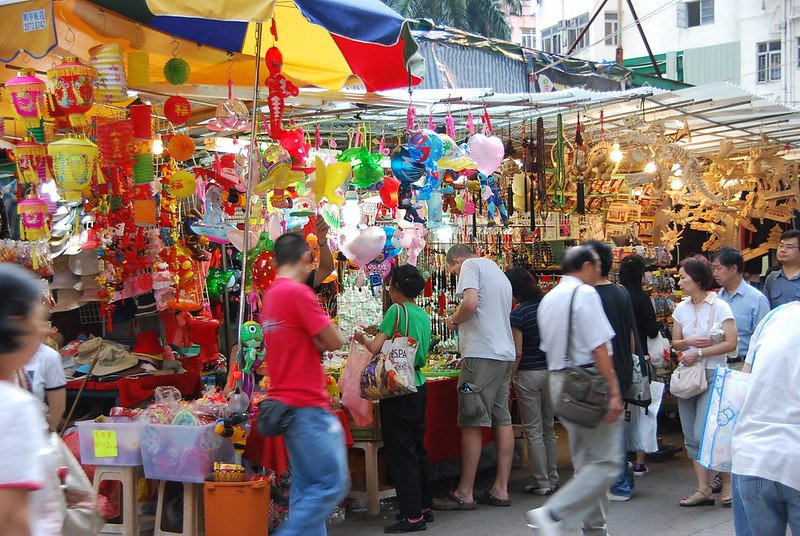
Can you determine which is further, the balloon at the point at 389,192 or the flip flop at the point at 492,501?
the balloon at the point at 389,192

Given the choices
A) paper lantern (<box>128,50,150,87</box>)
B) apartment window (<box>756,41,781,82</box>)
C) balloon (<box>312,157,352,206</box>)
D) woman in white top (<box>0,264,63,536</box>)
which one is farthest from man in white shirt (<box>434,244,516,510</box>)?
apartment window (<box>756,41,781,82</box>)

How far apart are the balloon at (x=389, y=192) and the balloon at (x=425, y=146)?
0.48 meters

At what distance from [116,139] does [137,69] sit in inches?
17.5

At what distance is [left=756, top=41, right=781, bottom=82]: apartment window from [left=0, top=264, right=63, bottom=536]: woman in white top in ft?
77.6

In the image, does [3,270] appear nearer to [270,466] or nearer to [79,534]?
[79,534]

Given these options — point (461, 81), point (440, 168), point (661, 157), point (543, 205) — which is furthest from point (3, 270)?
point (461, 81)

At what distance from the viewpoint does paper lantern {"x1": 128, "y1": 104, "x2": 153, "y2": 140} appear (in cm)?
542

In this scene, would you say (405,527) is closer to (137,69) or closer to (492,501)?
(492,501)

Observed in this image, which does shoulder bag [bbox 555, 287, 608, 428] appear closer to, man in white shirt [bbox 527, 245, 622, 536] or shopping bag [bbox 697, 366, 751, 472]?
man in white shirt [bbox 527, 245, 622, 536]

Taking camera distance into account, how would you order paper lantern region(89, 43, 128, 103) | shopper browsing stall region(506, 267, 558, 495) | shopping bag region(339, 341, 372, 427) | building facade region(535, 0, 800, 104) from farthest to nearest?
building facade region(535, 0, 800, 104), shopper browsing stall region(506, 267, 558, 495), shopping bag region(339, 341, 372, 427), paper lantern region(89, 43, 128, 103)

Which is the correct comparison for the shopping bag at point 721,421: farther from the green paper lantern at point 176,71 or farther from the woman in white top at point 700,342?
the green paper lantern at point 176,71

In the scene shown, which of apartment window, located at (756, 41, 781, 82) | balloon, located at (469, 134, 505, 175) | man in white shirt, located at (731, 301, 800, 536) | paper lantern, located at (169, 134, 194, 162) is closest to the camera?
man in white shirt, located at (731, 301, 800, 536)

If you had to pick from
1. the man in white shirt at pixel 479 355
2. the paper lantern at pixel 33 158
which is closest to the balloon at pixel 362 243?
the man in white shirt at pixel 479 355

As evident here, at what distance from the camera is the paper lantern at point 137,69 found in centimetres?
548
